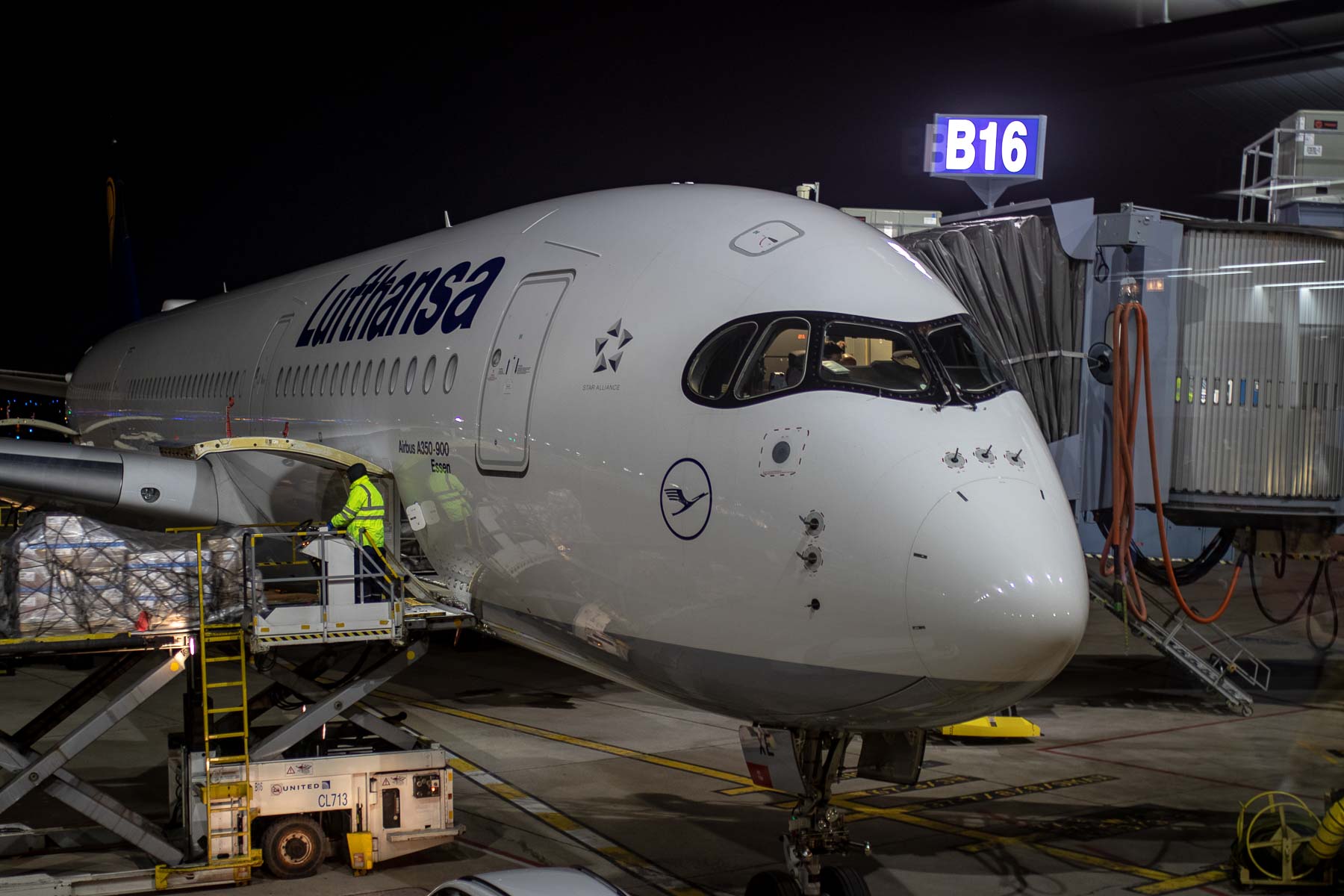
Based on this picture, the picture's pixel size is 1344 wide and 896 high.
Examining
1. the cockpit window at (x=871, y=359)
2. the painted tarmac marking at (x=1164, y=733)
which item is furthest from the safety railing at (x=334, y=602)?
the painted tarmac marking at (x=1164, y=733)

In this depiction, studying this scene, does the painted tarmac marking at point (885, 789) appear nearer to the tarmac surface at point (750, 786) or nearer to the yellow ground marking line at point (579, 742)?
the tarmac surface at point (750, 786)

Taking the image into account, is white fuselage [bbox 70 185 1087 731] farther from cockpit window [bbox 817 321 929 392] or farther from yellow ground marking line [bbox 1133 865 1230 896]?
yellow ground marking line [bbox 1133 865 1230 896]

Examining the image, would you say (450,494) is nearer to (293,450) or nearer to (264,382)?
(293,450)

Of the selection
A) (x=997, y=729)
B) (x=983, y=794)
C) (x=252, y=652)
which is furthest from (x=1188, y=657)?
(x=252, y=652)

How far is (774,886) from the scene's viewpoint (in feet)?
25.1

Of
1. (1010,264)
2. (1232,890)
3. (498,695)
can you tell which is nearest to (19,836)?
(498,695)

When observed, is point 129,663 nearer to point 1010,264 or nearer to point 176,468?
point 176,468

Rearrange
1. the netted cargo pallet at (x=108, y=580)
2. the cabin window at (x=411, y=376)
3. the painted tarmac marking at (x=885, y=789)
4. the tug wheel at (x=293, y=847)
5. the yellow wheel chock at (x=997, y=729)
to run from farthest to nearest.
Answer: the yellow wheel chock at (x=997, y=729) < the painted tarmac marking at (x=885, y=789) < the cabin window at (x=411, y=376) < the tug wheel at (x=293, y=847) < the netted cargo pallet at (x=108, y=580)

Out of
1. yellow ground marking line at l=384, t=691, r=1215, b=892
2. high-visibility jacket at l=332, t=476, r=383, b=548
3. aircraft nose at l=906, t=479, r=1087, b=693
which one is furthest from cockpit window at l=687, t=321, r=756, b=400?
high-visibility jacket at l=332, t=476, r=383, b=548

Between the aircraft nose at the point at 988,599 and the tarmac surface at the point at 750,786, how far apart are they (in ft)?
12.3

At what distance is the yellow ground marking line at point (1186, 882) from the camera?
31.9ft

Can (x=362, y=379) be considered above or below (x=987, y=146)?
below

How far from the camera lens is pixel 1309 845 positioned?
32.7ft

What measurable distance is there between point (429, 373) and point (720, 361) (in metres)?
3.75
